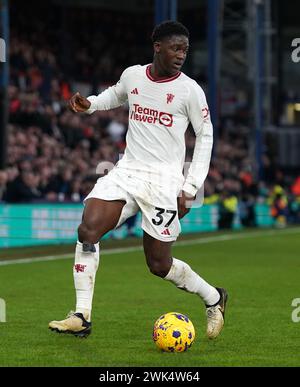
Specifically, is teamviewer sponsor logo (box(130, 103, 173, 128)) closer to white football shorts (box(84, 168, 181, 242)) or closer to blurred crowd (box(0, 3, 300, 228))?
white football shorts (box(84, 168, 181, 242))

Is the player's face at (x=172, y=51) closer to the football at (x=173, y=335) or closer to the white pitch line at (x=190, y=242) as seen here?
the football at (x=173, y=335)

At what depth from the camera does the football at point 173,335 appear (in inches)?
333

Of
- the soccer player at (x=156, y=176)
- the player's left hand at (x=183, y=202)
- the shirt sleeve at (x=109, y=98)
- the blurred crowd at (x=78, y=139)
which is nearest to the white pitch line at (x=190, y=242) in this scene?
the blurred crowd at (x=78, y=139)

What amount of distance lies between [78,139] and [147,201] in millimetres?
20143

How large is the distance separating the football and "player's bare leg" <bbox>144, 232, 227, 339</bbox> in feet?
1.56

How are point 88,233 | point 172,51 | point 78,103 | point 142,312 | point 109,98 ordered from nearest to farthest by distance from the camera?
1. point 88,233
2. point 172,51
3. point 78,103
4. point 109,98
5. point 142,312

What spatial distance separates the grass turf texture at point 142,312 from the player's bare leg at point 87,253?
0.52 feet

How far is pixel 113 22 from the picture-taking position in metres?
40.5

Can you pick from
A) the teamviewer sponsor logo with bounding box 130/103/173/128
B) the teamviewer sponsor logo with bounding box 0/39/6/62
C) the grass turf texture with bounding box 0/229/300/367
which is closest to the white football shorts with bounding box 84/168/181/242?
the teamviewer sponsor logo with bounding box 130/103/173/128

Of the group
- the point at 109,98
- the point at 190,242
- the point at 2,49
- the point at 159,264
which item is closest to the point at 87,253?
the point at 159,264

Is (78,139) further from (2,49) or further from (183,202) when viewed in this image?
(183,202)

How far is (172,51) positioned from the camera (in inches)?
351

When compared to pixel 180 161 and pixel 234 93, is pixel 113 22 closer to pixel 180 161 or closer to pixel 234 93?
pixel 234 93
